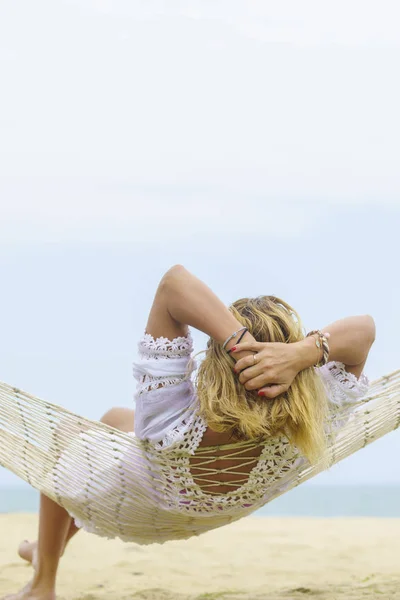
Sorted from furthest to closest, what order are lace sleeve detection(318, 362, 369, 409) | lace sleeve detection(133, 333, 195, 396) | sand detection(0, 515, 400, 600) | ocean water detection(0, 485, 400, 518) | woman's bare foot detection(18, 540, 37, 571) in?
1. ocean water detection(0, 485, 400, 518)
2. sand detection(0, 515, 400, 600)
3. woman's bare foot detection(18, 540, 37, 571)
4. lace sleeve detection(318, 362, 369, 409)
5. lace sleeve detection(133, 333, 195, 396)

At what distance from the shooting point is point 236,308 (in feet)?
6.29

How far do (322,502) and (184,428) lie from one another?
1369cm

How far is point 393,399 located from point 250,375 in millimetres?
756

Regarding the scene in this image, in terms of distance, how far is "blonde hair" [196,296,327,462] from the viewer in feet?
6.07

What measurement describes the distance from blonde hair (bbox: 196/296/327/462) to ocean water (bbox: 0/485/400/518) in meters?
10.8

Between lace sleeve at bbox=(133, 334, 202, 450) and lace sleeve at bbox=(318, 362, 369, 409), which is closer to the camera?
lace sleeve at bbox=(133, 334, 202, 450)

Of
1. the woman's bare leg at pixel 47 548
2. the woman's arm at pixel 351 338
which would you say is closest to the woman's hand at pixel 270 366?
the woman's arm at pixel 351 338

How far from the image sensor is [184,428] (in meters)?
1.97

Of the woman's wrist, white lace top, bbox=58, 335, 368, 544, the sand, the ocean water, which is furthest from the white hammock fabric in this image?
the ocean water

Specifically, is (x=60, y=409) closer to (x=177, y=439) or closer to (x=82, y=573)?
(x=177, y=439)

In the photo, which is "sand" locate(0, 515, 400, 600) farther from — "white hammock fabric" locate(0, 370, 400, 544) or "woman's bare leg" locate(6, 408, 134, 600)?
"white hammock fabric" locate(0, 370, 400, 544)

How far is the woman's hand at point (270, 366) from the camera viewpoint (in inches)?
71.3

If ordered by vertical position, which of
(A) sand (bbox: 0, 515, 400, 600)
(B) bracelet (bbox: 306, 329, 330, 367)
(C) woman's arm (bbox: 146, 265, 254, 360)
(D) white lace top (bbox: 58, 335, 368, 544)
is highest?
(C) woman's arm (bbox: 146, 265, 254, 360)

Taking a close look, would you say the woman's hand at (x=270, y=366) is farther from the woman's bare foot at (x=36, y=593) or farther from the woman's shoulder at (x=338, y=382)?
the woman's bare foot at (x=36, y=593)
